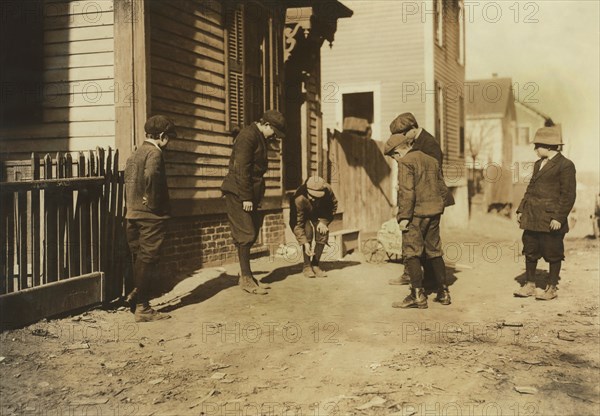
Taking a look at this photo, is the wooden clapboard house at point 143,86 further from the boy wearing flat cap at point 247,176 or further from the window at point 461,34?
the window at point 461,34

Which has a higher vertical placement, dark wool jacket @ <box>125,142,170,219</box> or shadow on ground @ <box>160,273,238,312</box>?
dark wool jacket @ <box>125,142,170,219</box>

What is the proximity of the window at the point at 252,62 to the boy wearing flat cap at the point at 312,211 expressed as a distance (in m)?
2.21

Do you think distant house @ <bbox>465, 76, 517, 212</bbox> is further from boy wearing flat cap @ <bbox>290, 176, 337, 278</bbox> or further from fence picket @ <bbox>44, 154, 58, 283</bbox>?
fence picket @ <bbox>44, 154, 58, 283</bbox>

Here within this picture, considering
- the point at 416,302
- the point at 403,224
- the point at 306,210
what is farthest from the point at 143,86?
the point at 416,302

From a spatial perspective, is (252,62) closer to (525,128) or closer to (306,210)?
(306,210)

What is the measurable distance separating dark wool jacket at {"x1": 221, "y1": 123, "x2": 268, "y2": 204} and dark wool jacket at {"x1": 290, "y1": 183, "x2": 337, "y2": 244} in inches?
40.6

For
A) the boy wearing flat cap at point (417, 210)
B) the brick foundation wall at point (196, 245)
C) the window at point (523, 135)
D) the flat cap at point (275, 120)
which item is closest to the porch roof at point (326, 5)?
the brick foundation wall at point (196, 245)

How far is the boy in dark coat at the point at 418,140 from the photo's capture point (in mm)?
6531

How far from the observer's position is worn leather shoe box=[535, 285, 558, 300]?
691 centimetres

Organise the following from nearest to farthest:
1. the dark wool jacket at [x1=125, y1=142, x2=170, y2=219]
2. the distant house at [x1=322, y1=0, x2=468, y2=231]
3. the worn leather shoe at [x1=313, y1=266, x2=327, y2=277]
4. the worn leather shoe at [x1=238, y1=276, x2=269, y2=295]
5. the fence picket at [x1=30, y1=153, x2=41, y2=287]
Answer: the fence picket at [x1=30, y1=153, x2=41, y2=287] < the dark wool jacket at [x1=125, y1=142, x2=170, y2=219] < the worn leather shoe at [x1=238, y1=276, x2=269, y2=295] < the worn leather shoe at [x1=313, y1=266, x2=327, y2=277] < the distant house at [x1=322, y1=0, x2=468, y2=231]

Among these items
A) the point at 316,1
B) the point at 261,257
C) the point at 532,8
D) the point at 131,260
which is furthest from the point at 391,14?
the point at 131,260

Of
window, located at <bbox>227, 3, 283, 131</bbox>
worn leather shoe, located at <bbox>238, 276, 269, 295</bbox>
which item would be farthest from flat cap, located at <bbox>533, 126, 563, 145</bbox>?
window, located at <bbox>227, 3, 283, 131</bbox>

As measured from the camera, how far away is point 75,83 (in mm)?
7574

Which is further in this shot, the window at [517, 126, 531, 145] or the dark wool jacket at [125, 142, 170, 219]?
the window at [517, 126, 531, 145]
